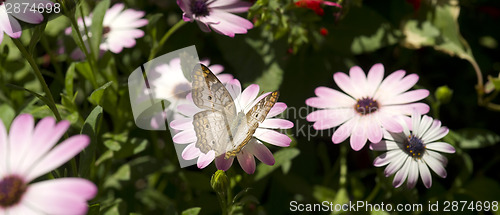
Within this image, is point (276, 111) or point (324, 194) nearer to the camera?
point (276, 111)

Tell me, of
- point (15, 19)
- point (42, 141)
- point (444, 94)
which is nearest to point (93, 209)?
point (42, 141)

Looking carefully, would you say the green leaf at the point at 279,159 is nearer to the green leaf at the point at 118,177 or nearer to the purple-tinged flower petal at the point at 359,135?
the purple-tinged flower petal at the point at 359,135

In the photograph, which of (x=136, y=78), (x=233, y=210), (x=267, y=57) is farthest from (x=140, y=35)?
(x=233, y=210)

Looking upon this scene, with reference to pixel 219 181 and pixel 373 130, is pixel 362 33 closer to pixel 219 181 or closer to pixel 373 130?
pixel 373 130

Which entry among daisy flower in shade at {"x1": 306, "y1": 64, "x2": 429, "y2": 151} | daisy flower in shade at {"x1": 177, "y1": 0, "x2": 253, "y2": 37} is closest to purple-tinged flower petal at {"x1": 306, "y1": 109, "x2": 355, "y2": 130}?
daisy flower in shade at {"x1": 306, "y1": 64, "x2": 429, "y2": 151}

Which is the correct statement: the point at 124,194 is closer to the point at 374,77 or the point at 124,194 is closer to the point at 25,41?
the point at 25,41

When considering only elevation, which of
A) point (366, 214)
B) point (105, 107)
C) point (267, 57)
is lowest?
point (366, 214)

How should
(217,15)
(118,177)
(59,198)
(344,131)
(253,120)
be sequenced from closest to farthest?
(59,198)
(253,120)
(344,131)
(217,15)
(118,177)
